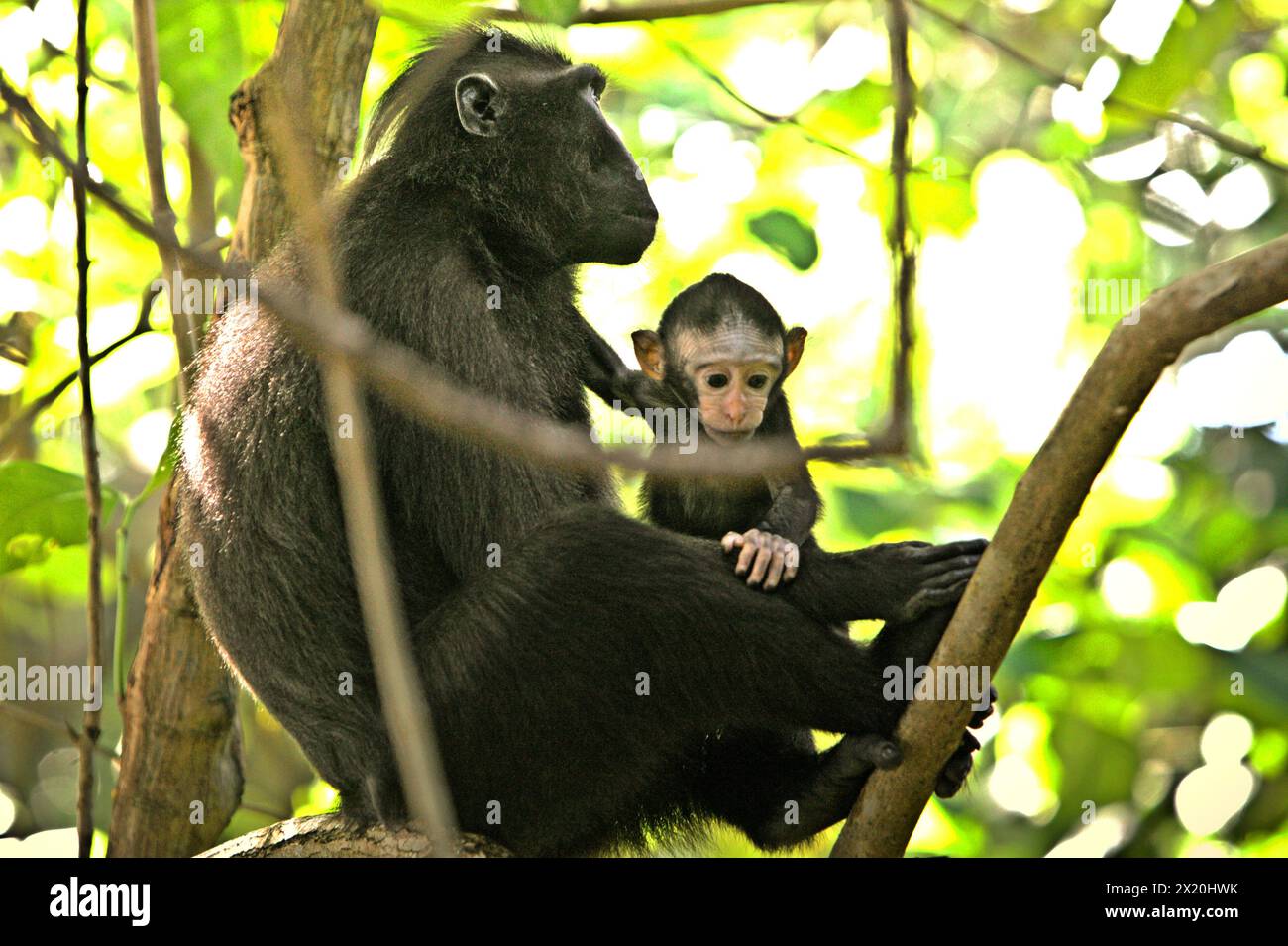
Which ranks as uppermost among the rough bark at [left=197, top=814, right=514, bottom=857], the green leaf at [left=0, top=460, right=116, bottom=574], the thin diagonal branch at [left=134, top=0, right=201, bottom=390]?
the thin diagonal branch at [left=134, top=0, right=201, bottom=390]

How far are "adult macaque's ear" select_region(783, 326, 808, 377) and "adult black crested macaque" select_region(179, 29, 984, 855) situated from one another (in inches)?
37.9

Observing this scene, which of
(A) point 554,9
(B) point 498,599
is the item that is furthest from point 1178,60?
(B) point 498,599

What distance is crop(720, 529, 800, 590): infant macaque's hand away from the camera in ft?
15.5

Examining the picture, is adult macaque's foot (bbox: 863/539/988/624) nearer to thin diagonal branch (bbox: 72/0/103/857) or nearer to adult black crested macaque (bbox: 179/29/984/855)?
adult black crested macaque (bbox: 179/29/984/855)

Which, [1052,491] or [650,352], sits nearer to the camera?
[1052,491]

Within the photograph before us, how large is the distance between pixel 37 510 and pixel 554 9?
10.1ft

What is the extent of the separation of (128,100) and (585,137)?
3604mm

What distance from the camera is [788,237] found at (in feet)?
23.2

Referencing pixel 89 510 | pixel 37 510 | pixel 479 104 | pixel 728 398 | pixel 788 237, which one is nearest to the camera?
pixel 728 398

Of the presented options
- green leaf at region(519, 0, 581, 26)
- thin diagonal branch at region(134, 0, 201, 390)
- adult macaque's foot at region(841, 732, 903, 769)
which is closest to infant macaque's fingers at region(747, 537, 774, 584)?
adult macaque's foot at region(841, 732, 903, 769)

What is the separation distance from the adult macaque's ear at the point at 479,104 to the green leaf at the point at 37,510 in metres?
2.26

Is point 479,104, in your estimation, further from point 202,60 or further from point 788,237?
point 788,237

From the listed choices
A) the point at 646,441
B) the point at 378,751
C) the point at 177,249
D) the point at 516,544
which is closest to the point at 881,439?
the point at 177,249

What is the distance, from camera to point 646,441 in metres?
5.68
